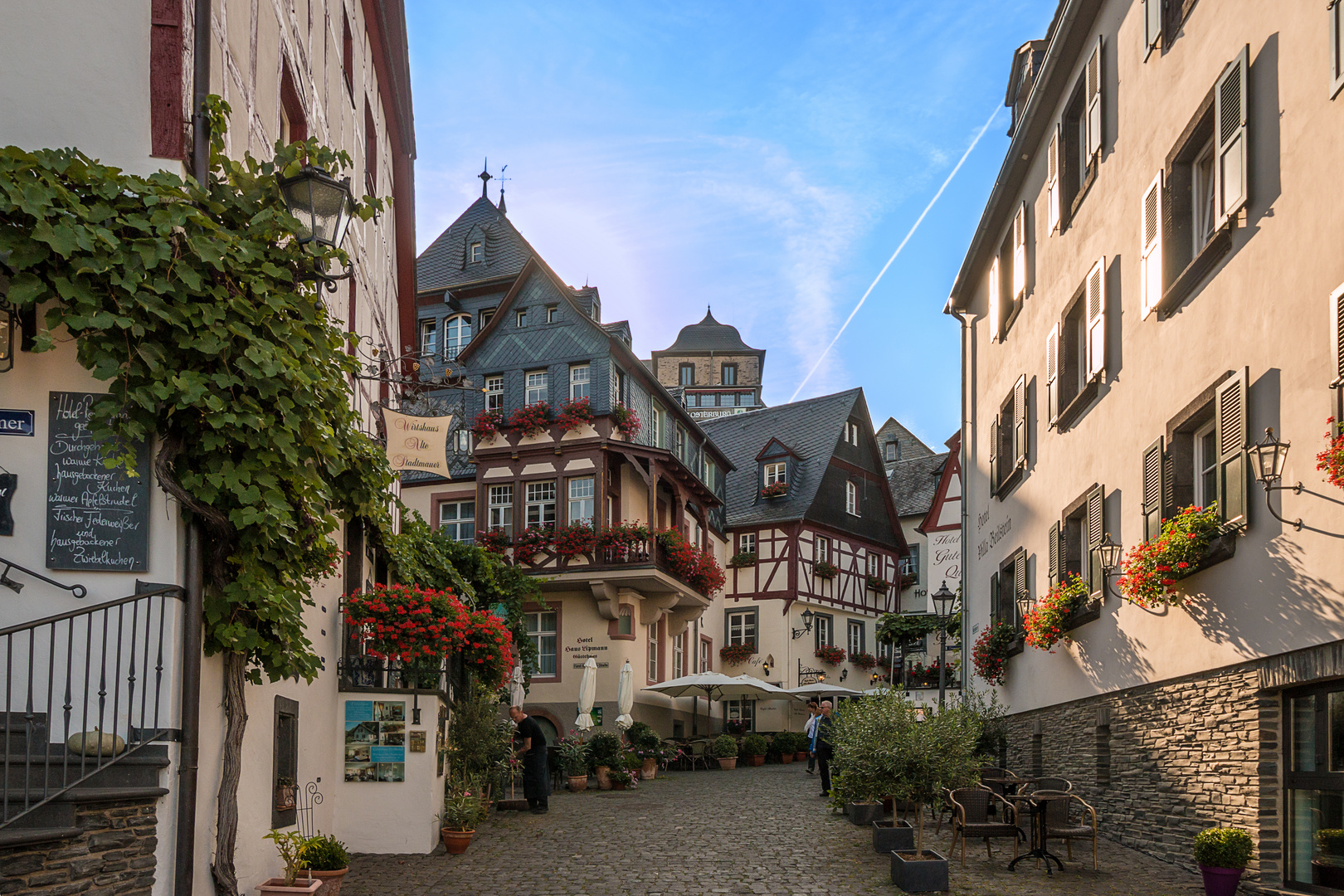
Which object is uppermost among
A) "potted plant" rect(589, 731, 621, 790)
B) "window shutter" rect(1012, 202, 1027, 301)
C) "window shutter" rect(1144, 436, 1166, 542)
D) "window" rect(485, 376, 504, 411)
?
"window shutter" rect(1012, 202, 1027, 301)

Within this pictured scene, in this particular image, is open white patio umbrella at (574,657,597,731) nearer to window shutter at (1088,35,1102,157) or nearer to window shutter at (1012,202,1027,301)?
window shutter at (1012,202,1027,301)

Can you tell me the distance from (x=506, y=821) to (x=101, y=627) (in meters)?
9.78

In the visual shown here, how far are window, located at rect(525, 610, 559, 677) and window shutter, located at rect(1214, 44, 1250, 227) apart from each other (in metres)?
20.4

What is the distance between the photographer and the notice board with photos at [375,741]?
12992 mm

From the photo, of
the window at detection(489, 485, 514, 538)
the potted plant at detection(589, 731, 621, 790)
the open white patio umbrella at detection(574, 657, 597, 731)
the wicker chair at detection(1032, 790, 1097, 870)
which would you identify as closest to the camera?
the wicker chair at detection(1032, 790, 1097, 870)

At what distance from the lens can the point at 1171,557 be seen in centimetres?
1038

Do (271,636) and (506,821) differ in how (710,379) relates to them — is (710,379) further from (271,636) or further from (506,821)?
(271,636)

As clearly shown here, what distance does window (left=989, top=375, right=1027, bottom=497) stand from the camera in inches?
711

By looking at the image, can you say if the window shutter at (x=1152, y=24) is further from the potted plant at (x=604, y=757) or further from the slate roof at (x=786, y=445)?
the slate roof at (x=786, y=445)

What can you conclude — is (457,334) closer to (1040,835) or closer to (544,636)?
(544,636)

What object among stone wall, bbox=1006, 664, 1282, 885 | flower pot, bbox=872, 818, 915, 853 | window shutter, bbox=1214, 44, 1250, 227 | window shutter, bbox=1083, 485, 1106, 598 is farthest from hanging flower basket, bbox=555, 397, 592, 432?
window shutter, bbox=1214, 44, 1250, 227

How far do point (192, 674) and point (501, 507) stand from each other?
2151 cm

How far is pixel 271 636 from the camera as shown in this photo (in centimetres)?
814

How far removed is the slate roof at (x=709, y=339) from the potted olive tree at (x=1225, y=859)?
3300 inches
